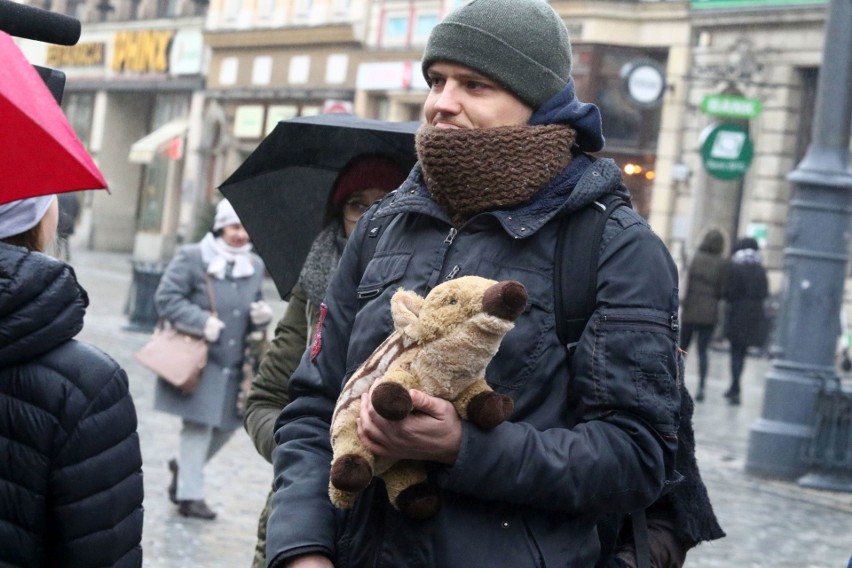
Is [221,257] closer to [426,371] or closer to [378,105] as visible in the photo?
[426,371]

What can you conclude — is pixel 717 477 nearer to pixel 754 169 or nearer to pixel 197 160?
pixel 754 169

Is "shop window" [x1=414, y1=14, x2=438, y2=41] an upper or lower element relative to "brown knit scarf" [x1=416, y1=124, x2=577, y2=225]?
upper

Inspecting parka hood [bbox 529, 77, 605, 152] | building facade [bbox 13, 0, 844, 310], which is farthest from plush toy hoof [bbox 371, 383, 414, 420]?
building facade [bbox 13, 0, 844, 310]

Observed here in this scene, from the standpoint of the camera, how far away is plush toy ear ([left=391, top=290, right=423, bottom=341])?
2473 mm

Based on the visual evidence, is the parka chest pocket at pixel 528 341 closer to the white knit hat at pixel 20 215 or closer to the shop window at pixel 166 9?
the white knit hat at pixel 20 215

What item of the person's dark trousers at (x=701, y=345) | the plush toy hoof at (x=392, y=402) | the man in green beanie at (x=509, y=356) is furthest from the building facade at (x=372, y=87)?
the plush toy hoof at (x=392, y=402)

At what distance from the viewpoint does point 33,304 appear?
295cm

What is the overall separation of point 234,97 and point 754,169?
17.6 m

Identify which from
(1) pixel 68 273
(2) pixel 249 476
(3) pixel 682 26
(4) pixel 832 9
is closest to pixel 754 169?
(3) pixel 682 26

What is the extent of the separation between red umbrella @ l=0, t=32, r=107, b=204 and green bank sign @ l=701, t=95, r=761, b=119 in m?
24.4

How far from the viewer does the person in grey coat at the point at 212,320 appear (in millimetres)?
8789

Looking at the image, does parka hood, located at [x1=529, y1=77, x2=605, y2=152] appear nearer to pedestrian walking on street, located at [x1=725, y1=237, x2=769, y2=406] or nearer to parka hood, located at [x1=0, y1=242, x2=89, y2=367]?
parka hood, located at [x1=0, y1=242, x2=89, y2=367]

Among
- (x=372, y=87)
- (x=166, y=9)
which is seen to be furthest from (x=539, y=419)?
(x=166, y=9)

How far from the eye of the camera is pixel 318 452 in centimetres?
280
